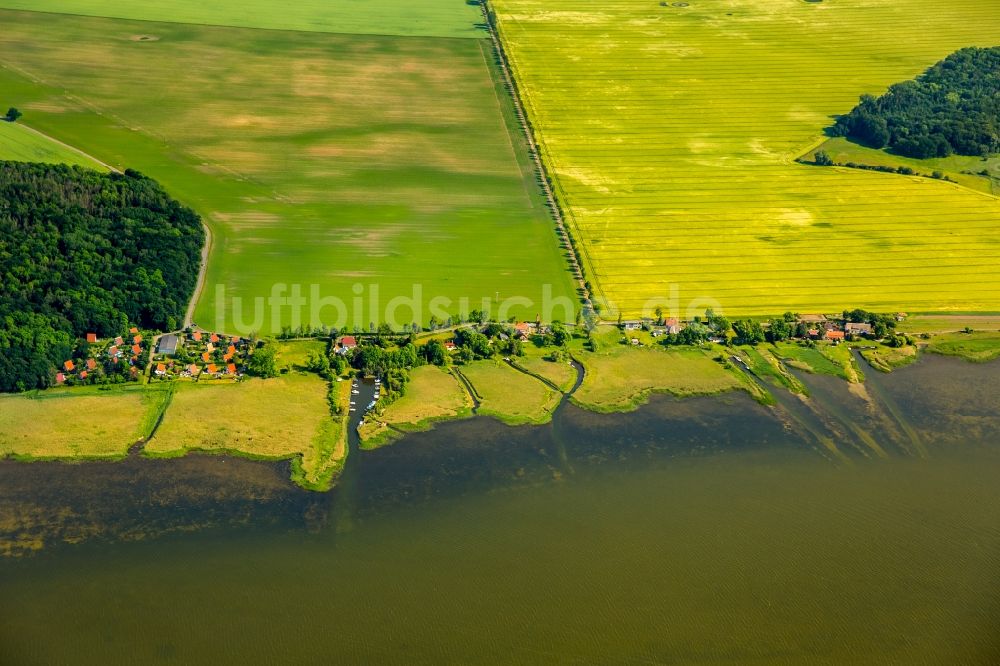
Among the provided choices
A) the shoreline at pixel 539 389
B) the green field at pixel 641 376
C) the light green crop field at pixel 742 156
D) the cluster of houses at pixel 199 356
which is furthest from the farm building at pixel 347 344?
the light green crop field at pixel 742 156

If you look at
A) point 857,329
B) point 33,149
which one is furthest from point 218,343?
point 857,329

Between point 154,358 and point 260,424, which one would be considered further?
point 154,358

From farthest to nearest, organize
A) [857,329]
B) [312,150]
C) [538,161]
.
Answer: [538,161] < [312,150] < [857,329]

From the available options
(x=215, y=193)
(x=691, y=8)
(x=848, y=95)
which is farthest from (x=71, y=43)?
(x=848, y=95)

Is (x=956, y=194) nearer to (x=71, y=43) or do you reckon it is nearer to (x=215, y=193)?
(x=215, y=193)

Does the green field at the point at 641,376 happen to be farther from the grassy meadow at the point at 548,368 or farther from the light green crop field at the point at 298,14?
the light green crop field at the point at 298,14

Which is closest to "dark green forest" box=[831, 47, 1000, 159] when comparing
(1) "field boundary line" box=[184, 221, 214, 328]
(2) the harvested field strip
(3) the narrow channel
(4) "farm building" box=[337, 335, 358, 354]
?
(2) the harvested field strip

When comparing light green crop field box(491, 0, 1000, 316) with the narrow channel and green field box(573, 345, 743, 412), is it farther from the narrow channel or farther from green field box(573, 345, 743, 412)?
the narrow channel

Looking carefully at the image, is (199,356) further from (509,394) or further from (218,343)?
(509,394)
